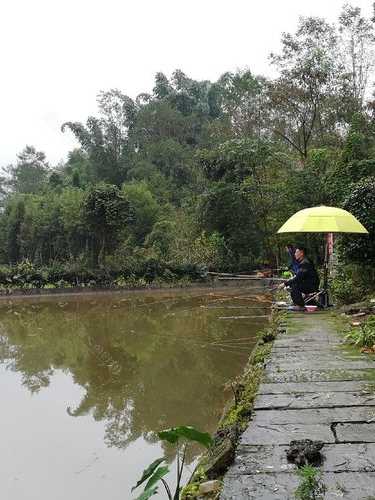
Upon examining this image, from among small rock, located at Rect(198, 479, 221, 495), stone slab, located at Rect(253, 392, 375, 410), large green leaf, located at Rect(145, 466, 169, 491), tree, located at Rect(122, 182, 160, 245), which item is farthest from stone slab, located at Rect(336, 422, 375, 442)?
tree, located at Rect(122, 182, 160, 245)

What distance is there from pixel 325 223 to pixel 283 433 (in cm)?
445

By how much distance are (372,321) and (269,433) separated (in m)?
3.27

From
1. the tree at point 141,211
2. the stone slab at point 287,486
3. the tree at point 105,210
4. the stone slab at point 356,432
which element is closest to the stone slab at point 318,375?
the stone slab at point 356,432

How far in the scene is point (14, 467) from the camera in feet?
13.4

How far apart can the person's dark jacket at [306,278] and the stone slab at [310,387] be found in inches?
158

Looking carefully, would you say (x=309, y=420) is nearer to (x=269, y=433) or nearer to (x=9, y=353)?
(x=269, y=433)

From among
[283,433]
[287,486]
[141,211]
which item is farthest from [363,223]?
[141,211]

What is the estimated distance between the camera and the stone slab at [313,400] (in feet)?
11.2

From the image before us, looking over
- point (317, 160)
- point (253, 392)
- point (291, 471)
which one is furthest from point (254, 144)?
point (291, 471)

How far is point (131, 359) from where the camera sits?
7.73 meters

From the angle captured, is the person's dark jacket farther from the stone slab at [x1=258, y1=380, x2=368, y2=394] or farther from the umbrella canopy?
the stone slab at [x1=258, y1=380, x2=368, y2=394]

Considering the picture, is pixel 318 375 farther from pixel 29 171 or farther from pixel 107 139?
pixel 29 171

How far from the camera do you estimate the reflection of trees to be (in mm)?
5223

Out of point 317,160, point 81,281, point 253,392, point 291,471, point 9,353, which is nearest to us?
point 291,471
